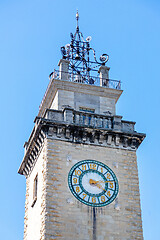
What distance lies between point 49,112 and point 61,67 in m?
4.17

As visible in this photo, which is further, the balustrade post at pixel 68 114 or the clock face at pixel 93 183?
the balustrade post at pixel 68 114

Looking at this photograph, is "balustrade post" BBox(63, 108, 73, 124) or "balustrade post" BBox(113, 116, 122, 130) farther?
"balustrade post" BBox(113, 116, 122, 130)

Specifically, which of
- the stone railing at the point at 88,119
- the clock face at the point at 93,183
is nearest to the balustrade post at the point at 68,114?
the stone railing at the point at 88,119

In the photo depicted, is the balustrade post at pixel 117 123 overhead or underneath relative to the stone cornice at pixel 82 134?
overhead

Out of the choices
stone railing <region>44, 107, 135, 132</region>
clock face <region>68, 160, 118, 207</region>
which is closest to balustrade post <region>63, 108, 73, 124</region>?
stone railing <region>44, 107, 135, 132</region>

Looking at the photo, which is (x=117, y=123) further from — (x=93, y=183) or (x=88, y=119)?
(x=93, y=183)

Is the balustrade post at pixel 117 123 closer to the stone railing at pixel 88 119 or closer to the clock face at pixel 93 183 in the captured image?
the stone railing at pixel 88 119

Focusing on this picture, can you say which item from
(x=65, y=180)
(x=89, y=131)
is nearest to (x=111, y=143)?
(x=89, y=131)

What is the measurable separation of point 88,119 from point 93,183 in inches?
149

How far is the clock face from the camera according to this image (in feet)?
102

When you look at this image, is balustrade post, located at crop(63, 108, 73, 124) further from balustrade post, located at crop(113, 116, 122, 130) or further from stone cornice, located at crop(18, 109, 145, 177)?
balustrade post, located at crop(113, 116, 122, 130)

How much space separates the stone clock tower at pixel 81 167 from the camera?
3017 centimetres

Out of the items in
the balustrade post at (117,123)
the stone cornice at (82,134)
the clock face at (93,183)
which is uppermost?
the balustrade post at (117,123)

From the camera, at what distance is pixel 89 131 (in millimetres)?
32594
